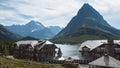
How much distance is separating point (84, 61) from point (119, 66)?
46.2 meters

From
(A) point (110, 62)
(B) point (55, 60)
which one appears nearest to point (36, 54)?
(B) point (55, 60)

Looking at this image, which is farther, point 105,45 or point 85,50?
point 85,50

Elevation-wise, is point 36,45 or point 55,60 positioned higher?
point 36,45

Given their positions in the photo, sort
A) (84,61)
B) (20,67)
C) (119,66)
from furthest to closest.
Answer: (84,61) < (119,66) < (20,67)

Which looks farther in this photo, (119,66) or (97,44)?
Answer: (97,44)

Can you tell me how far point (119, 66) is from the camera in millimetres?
74938

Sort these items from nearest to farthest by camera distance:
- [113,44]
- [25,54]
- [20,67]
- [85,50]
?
[20,67] < [113,44] < [85,50] < [25,54]

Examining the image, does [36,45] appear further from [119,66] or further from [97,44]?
[119,66]

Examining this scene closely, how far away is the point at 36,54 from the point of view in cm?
13262

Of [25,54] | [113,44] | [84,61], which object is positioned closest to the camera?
[113,44]

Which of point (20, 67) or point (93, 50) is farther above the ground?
point (93, 50)

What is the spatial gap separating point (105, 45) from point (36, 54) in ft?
126

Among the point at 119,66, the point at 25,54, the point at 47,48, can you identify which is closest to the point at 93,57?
the point at 47,48

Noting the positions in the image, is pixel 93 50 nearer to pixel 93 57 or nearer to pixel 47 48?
pixel 93 57
